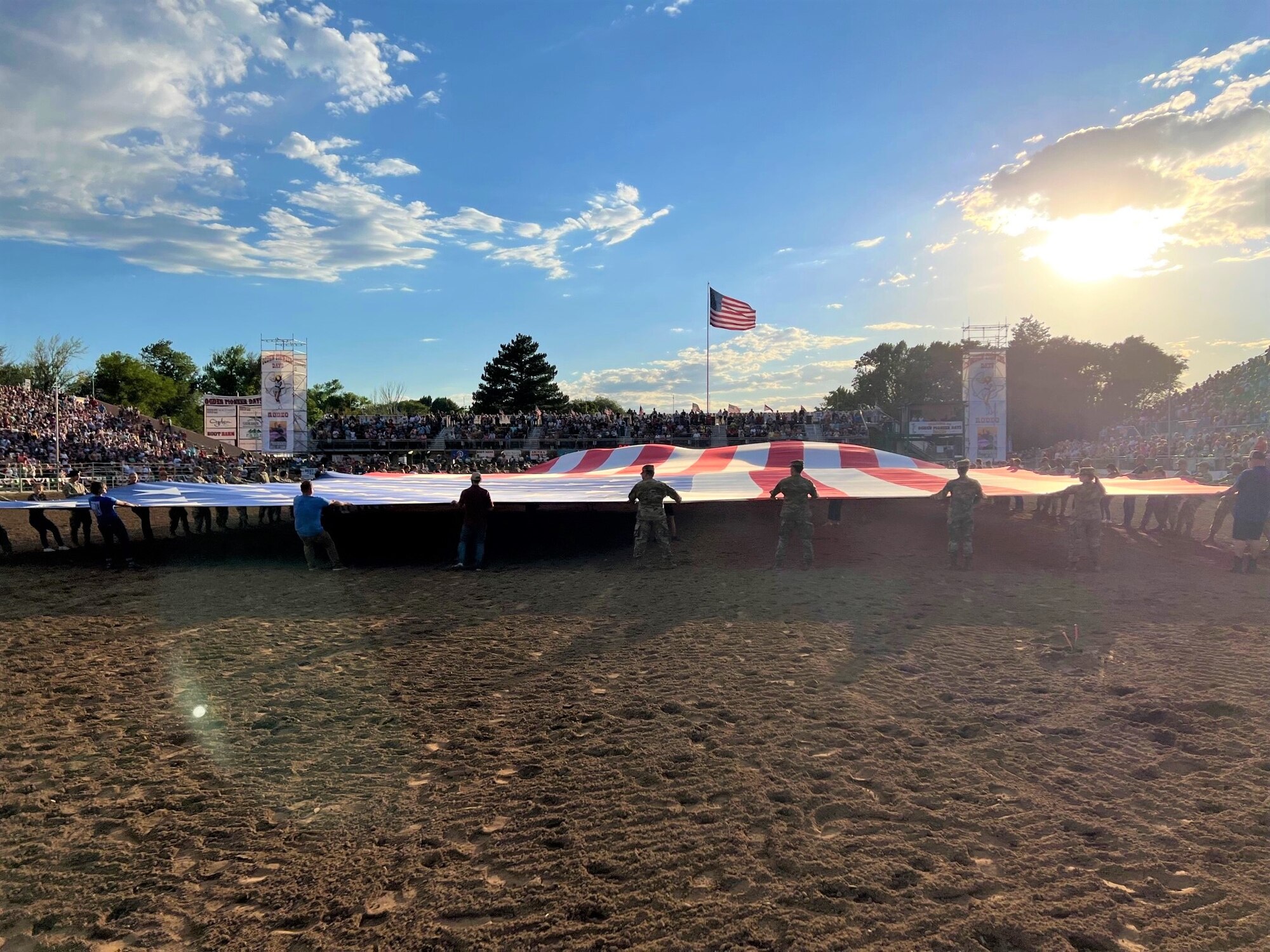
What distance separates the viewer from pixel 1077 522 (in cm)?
Answer: 952

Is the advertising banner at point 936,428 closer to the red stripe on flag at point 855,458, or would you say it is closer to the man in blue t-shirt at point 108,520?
the red stripe on flag at point 855,458

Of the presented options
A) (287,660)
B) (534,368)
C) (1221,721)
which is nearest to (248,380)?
(534,368)

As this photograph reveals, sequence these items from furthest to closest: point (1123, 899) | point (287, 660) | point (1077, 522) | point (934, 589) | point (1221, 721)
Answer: point (1077, 522)
point (934, 589)
point (287, 660)
point (1221, 721)
point (1123, 899)

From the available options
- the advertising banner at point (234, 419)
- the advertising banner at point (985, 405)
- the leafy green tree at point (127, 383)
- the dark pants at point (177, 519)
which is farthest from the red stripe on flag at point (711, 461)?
the leafy green tree at point (127, 383)

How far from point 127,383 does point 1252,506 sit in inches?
2977

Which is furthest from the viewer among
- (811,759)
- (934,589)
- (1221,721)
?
(934,589)

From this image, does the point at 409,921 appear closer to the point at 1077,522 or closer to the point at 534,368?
the point at 1077,522

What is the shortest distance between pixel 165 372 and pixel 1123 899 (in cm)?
9264

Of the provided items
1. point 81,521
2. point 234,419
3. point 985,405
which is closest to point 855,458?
point 81,521

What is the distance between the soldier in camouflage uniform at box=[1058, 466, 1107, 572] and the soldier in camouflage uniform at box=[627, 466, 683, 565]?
5.44 metres

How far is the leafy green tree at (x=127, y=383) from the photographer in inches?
2406

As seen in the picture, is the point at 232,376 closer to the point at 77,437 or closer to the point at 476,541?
the point at 77,437

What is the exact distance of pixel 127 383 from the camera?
6159 cm

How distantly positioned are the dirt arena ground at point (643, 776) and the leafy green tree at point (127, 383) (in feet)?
220
